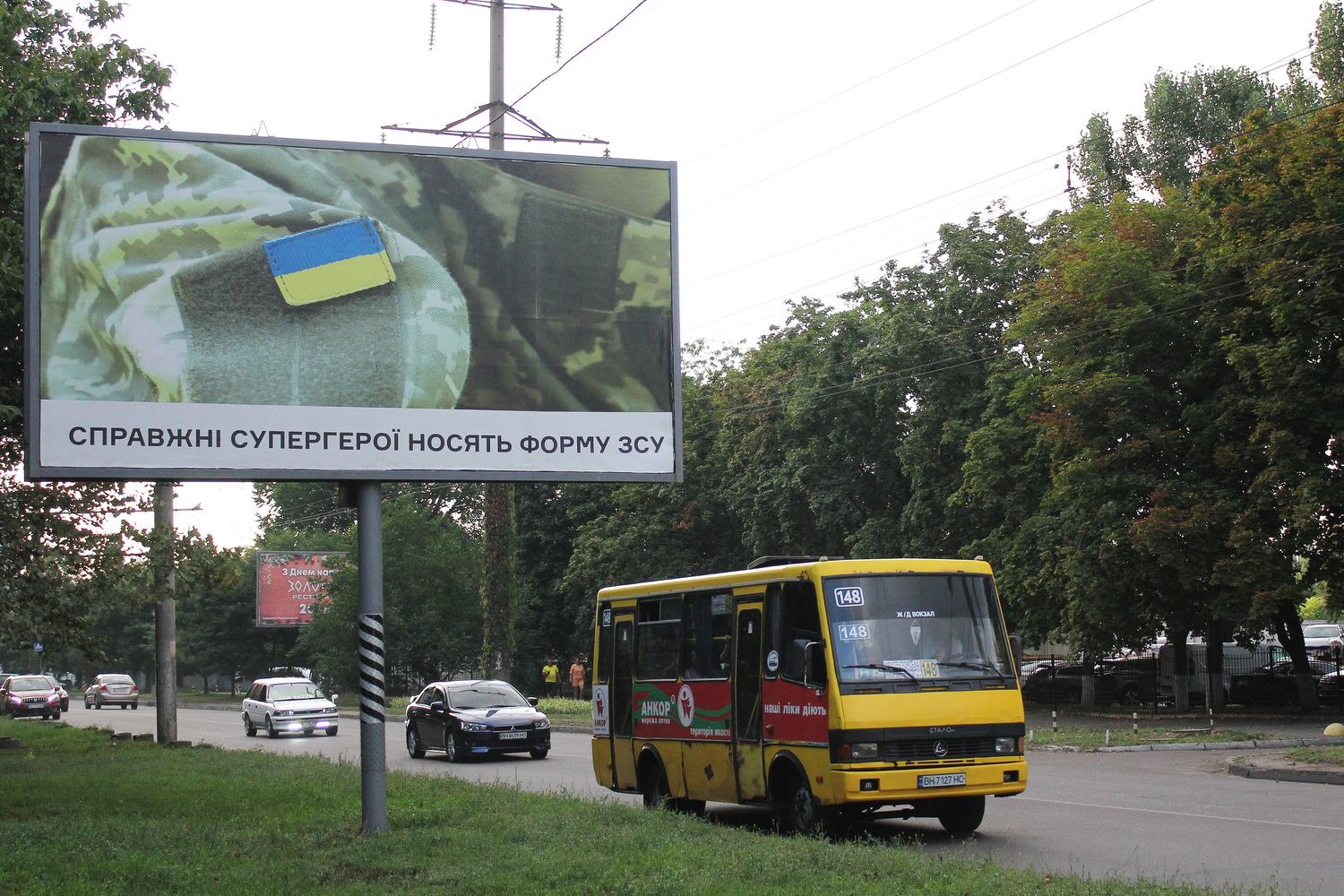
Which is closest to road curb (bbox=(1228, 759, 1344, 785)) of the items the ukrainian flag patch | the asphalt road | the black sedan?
the asphalt road

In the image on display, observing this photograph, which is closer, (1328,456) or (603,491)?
(1328,456)

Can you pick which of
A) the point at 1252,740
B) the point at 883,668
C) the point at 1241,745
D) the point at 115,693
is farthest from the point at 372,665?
the point at 115,693

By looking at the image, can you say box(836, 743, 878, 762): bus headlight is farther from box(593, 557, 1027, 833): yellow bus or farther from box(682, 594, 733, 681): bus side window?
box(682, 594, 733, 681): bus side window

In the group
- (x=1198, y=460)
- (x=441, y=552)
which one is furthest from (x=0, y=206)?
(x=441, y=552)

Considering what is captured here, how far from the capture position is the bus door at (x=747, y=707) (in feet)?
43.4

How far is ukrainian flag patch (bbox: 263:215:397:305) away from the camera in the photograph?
41.2ft

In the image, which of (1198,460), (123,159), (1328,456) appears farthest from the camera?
(1198,460)

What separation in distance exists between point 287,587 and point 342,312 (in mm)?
47844

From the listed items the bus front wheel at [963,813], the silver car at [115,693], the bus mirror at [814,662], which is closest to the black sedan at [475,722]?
the bus front wheel at [963,813]

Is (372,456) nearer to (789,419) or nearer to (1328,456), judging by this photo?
(1328,456)

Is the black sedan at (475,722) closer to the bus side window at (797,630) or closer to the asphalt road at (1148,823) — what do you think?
the asphalt road at (1148,823)

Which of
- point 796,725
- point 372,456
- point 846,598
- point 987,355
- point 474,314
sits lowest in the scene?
point 796,725

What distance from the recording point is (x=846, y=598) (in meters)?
12.6

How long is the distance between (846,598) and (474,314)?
441 cm
